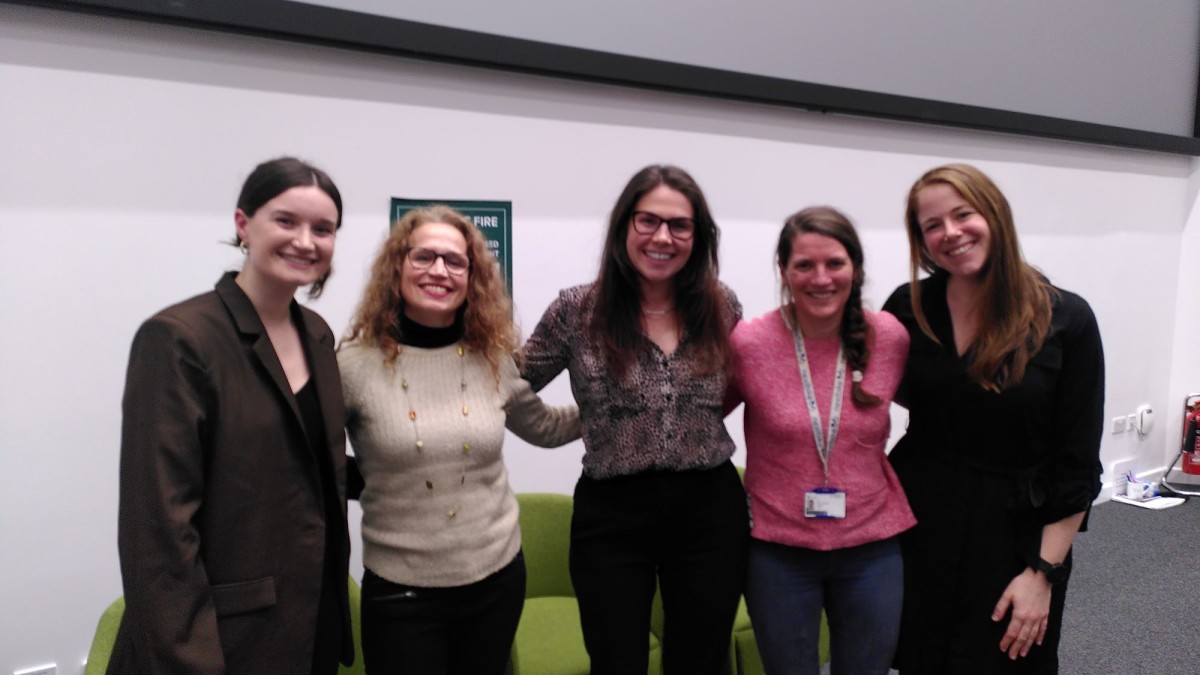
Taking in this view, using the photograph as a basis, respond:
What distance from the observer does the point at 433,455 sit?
4.90ft

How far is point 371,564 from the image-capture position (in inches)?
59.4

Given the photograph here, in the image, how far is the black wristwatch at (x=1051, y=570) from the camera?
5.43 feet

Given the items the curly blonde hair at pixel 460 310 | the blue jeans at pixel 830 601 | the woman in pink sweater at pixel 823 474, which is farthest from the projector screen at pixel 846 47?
the blue jeans at pixel 830 601

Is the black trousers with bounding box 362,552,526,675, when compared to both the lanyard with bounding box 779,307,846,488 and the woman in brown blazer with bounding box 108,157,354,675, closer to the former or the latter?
the woman in brown blazer with bounding box 108,157,354,675

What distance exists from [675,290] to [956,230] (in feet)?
2.22

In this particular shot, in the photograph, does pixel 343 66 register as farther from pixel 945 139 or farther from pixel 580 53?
pixel 945 139

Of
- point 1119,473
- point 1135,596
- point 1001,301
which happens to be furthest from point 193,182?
point 1119,473

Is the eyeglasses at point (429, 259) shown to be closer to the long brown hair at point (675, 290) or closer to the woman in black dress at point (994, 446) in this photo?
the long brown hair at point (675, 290)

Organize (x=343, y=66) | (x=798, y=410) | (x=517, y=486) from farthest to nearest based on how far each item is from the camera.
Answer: (x=517, y=486) < (x=343, y=66) < (x=798, y=410)

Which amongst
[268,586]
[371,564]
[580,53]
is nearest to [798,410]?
[371,564]

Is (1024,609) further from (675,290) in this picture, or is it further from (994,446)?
(675,290)

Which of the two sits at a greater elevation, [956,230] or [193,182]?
[193,182]

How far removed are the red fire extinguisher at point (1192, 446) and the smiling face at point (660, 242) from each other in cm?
529

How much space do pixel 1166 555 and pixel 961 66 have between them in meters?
2.95
